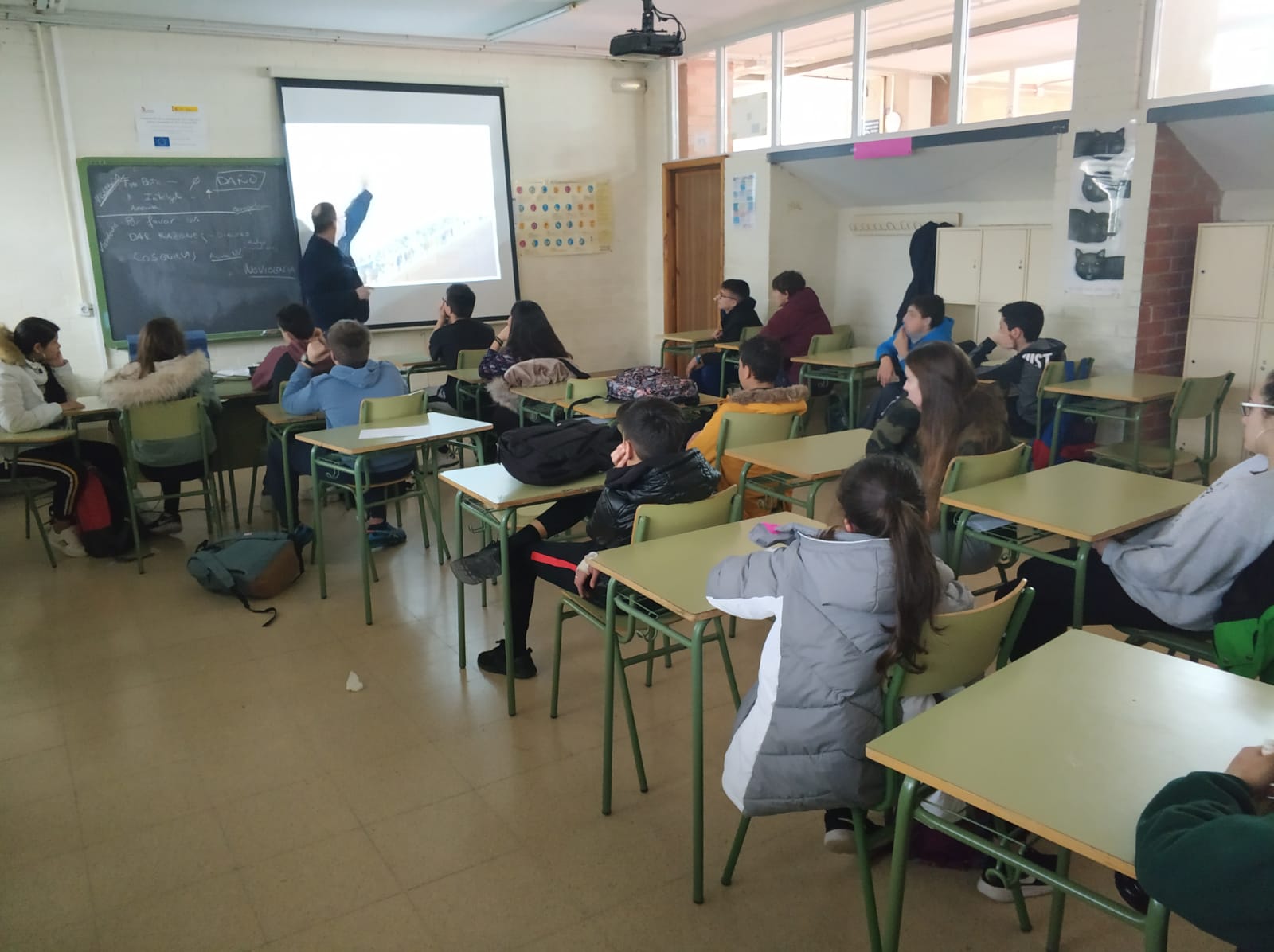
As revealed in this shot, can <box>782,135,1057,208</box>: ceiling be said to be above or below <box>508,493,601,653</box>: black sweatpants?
above

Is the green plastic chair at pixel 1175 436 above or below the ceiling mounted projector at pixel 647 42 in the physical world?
below

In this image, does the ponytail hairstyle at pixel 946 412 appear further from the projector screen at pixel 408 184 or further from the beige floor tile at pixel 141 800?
the projector screen at pixel 408 184

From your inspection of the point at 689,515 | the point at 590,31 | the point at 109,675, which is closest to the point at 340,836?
the point at 689,515

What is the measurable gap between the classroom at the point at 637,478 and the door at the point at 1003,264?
29 mm

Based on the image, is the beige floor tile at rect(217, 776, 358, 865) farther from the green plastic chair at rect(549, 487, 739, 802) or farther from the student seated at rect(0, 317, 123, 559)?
the student seated at rect(0, 317, 123, 559)

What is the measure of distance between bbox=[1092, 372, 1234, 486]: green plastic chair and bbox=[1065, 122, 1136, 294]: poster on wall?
97 cm

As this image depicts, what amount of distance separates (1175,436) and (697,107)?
514 centimetres

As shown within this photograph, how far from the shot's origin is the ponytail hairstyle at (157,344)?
14.4ft

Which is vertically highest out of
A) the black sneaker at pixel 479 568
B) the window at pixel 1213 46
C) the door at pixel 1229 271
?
the window at pixel 1213 46

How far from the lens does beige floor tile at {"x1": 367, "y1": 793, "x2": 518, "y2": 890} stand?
2.27m

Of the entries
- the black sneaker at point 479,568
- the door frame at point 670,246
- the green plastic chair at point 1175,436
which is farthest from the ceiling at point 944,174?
the black sneaker at point 479,568

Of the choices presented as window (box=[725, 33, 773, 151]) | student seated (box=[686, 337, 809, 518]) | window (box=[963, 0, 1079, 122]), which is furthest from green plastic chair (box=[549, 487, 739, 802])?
window (box=[725, 33, 773, 151])

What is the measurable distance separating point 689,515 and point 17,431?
10.7ft

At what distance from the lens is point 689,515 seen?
2.54 meters
